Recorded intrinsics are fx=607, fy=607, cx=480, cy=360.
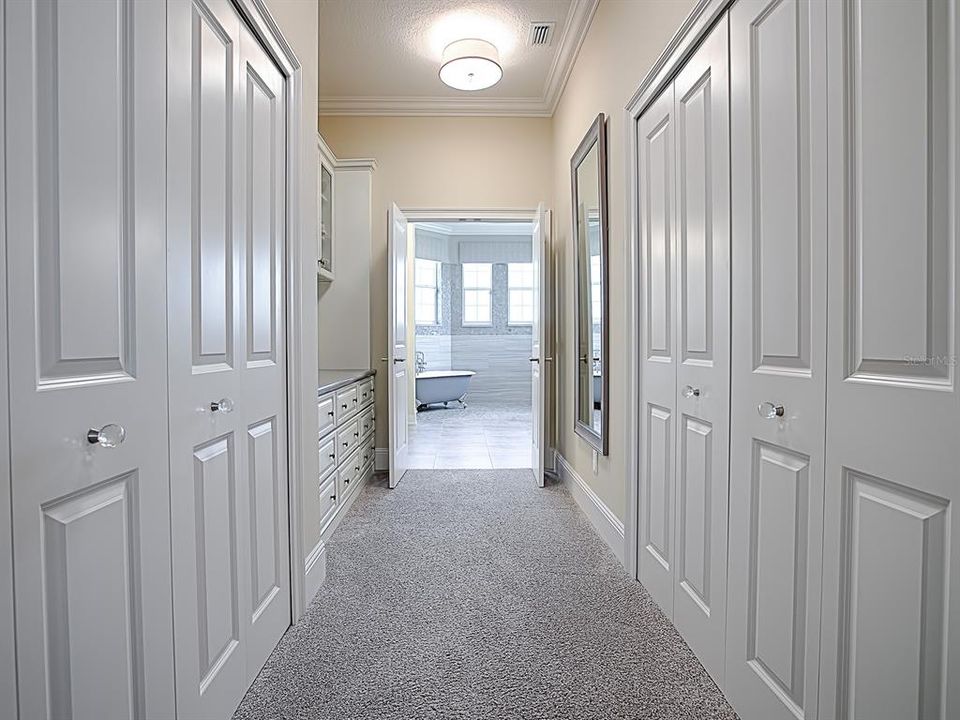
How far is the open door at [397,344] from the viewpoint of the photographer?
4199 mm

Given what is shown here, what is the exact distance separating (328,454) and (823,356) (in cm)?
248

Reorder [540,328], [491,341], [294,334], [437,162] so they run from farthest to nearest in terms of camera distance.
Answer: [491,341]
[437,162]
[540,328]
[294,334]

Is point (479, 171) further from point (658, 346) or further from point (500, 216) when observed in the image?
point (658, 346)

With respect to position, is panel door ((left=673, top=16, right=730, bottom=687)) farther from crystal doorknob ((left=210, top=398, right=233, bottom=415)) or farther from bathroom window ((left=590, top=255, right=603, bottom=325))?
crystal doorknob ((left=210, top=398, right=233, bottom=415))

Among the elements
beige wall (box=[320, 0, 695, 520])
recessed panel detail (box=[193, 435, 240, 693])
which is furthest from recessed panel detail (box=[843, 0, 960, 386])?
beige wall (box=[320, 0, 695, 520])

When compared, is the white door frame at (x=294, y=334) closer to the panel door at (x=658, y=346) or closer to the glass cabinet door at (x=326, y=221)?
the panel door at (x=658, y=346)

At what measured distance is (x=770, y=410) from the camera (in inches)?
57.6

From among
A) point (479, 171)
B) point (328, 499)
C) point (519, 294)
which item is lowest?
point (328, 499)

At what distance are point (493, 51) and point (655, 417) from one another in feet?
8.70

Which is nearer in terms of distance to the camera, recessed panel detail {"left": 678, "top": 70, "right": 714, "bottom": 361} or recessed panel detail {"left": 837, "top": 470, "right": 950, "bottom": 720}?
recessed panel detail {"left": 837, "top": 470, "right": 950, "bottom": 720}

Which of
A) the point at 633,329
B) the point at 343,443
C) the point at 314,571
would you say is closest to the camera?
the point at 314,571

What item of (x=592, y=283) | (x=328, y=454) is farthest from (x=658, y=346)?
(x=328, y=454)

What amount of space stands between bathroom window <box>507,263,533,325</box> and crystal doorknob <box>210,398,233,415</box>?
8297 mm

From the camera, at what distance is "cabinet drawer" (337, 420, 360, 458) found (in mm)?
3464
